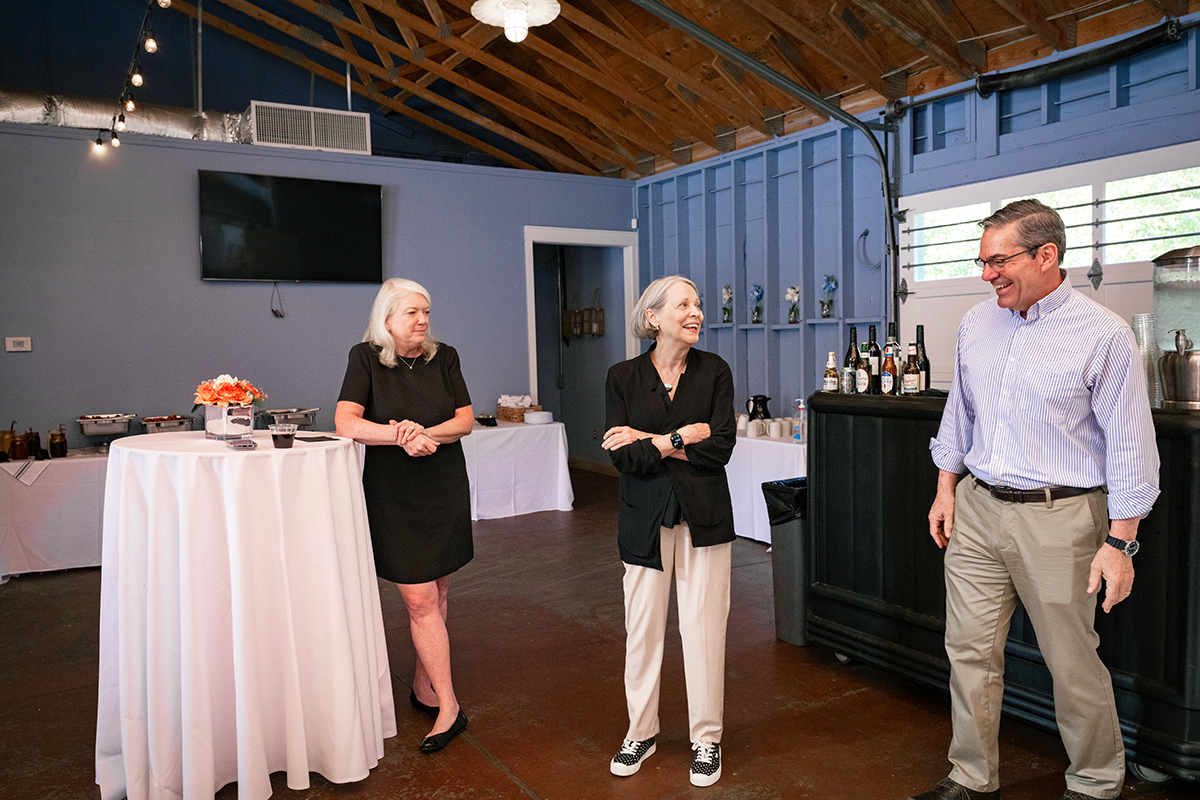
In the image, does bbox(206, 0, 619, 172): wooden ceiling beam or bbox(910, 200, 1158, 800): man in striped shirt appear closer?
bbox(910, 200, 1158, 800): man in striped shirt

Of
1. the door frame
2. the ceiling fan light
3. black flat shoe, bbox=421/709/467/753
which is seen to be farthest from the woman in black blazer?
the door frame

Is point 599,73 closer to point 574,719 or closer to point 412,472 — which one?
point 412,472

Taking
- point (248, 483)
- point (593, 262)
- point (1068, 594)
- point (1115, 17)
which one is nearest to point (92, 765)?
point (248, 483)

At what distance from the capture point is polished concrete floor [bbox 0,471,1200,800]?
2.59m

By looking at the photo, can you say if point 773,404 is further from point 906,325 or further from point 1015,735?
point 1015,735

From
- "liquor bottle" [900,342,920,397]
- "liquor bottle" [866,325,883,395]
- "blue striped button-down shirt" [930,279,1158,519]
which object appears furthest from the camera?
"liquor bottle" [866,325,883,395]

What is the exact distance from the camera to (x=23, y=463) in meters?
5.23

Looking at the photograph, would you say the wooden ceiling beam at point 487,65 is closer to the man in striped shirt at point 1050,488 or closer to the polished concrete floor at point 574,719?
the polished concrete floor at point 574,719

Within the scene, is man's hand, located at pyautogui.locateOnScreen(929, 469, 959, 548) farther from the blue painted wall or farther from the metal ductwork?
the metal ductwork

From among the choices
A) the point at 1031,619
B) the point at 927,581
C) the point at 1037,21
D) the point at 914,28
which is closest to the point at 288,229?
the point at 914,28

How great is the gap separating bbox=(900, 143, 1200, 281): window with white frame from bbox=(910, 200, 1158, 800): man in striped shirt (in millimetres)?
2927

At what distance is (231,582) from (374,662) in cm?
55

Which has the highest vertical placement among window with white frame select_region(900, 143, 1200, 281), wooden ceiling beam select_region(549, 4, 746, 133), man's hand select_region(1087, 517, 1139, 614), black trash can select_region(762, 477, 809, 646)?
wooden ceiling beam select_region(549, 4, 746, 133)

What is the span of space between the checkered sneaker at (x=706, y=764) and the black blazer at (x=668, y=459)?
0.59 m
